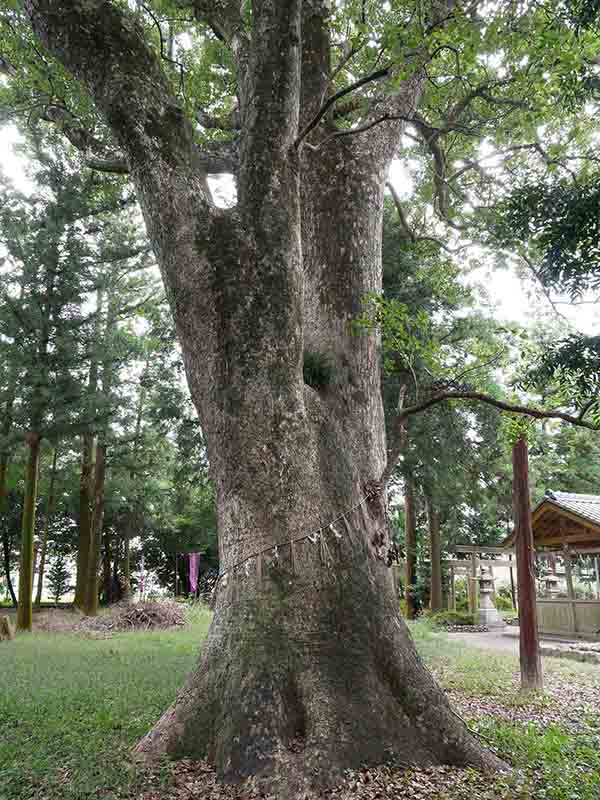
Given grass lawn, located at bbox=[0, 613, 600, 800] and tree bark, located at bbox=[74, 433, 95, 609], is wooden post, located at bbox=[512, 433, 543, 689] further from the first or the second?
tree bark, located at bbox=[74, 433, 95, 609]

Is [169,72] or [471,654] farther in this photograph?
[471,654]

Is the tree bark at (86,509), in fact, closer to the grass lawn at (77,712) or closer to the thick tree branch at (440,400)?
the grass lawn at (77,712)

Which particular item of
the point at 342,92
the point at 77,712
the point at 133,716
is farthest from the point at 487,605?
the point at 342,92

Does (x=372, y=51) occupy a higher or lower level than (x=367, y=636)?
higher

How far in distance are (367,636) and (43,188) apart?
588 inches

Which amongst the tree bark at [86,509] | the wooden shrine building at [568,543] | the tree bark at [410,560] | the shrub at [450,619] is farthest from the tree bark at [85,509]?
the wooden shrine building at [568,543]

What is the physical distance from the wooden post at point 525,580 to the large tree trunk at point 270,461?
368 cm

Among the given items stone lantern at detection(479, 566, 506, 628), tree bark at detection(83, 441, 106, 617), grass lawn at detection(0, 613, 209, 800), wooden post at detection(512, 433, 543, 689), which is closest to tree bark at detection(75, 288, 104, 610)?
tree bark at detection(83, 441, 106, 617)

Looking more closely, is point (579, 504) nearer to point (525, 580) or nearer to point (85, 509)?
point (525, 580)

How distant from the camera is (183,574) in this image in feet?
96.9

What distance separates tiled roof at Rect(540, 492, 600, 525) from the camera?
15164mm

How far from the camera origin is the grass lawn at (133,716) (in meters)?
3.37

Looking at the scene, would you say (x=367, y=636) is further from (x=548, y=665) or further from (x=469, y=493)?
(x=469, y=493)

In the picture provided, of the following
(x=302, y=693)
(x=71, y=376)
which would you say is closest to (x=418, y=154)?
(x=71, y=376)
